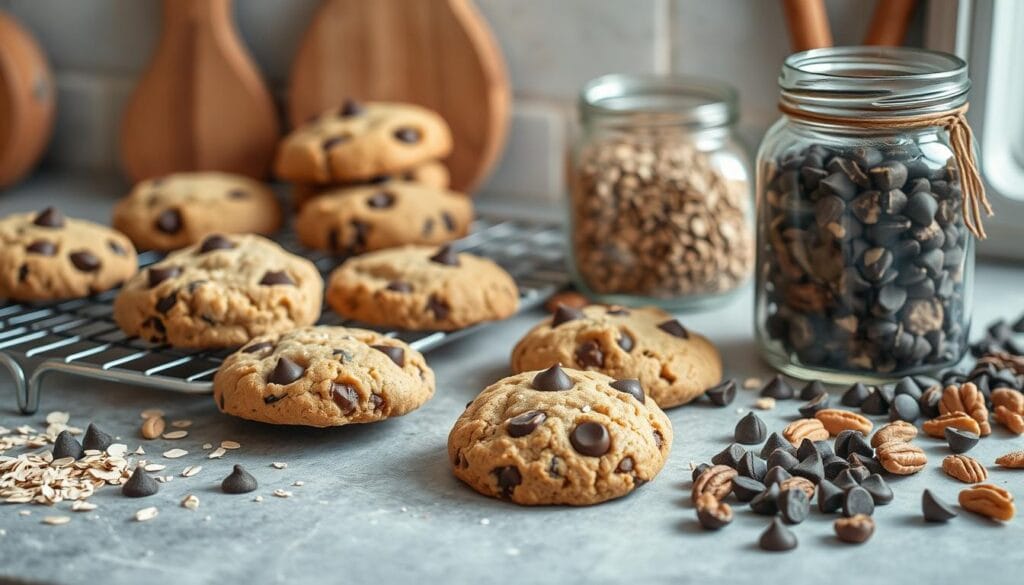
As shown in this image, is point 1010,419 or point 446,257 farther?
point 446,257

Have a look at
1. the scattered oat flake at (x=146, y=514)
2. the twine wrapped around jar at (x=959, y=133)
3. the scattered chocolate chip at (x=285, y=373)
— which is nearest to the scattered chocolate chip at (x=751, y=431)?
the twine wrapped around jar at (x=959, y=133)

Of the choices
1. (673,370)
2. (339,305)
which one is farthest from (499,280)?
(673,370)

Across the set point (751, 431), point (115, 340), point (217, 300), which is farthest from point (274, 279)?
point (751, 431)

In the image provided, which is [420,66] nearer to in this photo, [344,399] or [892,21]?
[892,21]

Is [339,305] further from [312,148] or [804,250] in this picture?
[804,250]

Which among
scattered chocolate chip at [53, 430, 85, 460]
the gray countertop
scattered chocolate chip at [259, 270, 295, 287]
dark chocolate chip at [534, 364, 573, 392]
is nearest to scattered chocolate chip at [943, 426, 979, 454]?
the gray countertop

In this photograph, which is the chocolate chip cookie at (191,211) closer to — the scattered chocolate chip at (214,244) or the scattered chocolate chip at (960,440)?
the scattered chocolate chip at (214,244)

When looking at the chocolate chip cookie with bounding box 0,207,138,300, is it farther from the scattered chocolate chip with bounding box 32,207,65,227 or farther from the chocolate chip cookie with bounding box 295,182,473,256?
the chocolate chip cookie with bounding box 295,182,473,256
